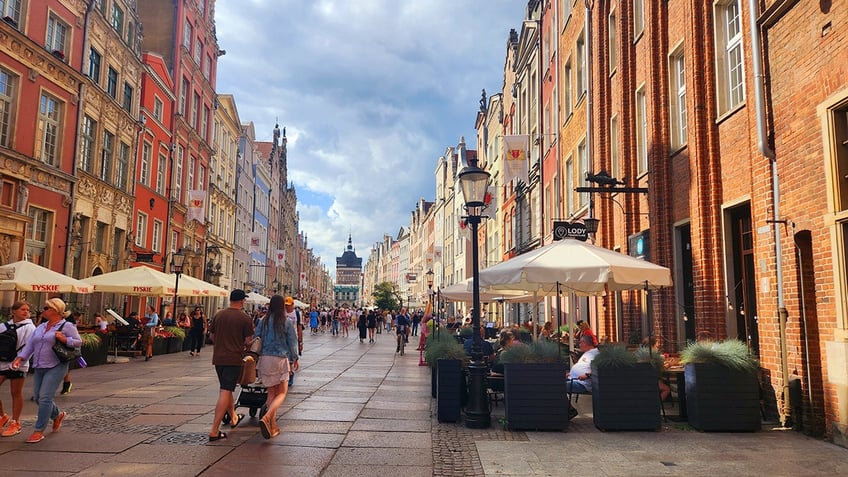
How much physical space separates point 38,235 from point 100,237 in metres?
4.77

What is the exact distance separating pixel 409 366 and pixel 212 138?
29.2 metres

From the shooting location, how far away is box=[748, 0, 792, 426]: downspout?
808 centimetres

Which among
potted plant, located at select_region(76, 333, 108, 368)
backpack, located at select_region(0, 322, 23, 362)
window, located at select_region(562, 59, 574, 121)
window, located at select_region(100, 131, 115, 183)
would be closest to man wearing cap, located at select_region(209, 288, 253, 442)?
backpack, located at select_region(0, 322, 23, 362)

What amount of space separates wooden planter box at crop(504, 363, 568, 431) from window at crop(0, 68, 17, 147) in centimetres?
1731

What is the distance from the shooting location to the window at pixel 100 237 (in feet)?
81.4

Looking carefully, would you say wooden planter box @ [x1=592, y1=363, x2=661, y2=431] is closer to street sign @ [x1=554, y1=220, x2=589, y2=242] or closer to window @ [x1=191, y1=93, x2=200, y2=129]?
street sign @ [x1=554, y1=220, x2=589, y2=242]

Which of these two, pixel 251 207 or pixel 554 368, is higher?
pixel 251 207

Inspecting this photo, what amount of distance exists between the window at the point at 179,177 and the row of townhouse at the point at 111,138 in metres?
0.12

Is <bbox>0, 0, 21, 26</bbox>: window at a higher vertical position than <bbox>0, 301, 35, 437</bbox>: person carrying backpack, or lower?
higher

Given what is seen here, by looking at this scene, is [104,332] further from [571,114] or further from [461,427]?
[571,114]

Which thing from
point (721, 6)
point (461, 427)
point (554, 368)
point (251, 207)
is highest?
point (251, 207)

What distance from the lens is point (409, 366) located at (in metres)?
18.2

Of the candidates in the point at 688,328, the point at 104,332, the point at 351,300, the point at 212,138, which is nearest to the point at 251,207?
the point at 212,138

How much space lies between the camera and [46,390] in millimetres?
7258
